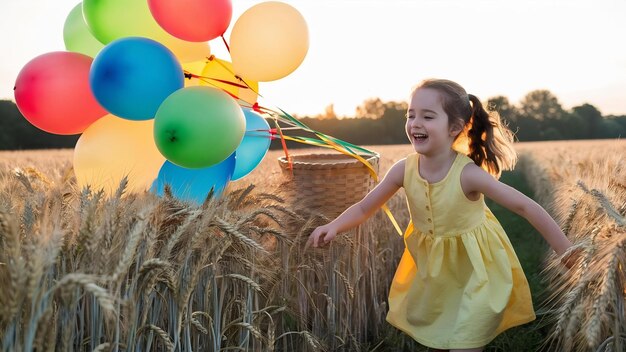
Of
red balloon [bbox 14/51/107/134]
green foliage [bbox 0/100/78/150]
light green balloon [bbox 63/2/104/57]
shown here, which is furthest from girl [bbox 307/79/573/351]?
green foliage [bbox 0/100/78/150]

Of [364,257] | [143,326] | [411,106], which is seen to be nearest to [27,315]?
[143,326]

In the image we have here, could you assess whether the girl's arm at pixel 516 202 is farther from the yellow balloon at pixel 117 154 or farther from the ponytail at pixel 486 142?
the yellow balloon at pixel 117 154

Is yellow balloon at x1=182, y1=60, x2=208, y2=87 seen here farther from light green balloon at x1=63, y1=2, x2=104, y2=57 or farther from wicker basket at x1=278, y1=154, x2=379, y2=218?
wicker basket at x1=278, y1=154, x2=379, y2=218

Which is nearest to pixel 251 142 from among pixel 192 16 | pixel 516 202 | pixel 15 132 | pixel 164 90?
pixel 164 90

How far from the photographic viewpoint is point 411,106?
2.69 meters

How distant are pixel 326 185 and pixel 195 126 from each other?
763 mm

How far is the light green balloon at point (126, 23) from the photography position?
3.17 metres

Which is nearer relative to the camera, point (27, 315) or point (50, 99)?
point (27, 315)

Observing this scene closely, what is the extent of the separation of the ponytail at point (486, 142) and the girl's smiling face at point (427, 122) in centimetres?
23

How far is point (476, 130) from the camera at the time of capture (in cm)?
286

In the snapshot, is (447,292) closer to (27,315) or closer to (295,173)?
(295,173)

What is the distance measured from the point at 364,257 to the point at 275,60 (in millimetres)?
1198

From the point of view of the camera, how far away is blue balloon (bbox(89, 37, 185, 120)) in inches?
110

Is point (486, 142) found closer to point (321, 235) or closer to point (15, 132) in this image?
point (321, 235)
